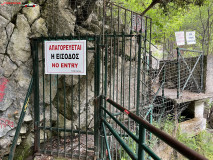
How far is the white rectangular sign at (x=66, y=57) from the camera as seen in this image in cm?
308

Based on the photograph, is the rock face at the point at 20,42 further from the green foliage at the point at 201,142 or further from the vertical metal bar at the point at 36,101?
the green foliage at the point at 201,142

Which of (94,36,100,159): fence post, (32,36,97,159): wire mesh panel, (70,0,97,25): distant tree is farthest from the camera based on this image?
(70,0,97,25): distant tree

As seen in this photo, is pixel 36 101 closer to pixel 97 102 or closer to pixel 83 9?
pixel 97 102

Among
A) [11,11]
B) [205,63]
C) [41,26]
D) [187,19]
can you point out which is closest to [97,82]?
[41,26]

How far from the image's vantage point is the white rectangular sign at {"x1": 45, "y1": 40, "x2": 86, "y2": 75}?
3080mm

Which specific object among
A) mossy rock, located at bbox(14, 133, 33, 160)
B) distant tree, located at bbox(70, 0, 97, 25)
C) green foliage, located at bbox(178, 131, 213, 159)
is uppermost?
distant tree, located at bbox(70, 0, 97, 25)

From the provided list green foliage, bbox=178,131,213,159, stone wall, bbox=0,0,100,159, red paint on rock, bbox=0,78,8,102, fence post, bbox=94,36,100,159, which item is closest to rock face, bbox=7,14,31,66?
stone wall, bbox=0,0,100,159

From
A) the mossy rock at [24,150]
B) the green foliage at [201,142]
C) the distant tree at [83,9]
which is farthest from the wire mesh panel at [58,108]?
the green foliage at [201,142]

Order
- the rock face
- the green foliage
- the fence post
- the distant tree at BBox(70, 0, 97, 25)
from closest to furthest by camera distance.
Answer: the fence post → the rock face → the distant tree at BBox(70, 0, 97, 25) → the green foliage

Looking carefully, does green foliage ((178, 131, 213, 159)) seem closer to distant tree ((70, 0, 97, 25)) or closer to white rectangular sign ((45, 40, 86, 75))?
white rectangular sign ((45, 40, 86, 75))

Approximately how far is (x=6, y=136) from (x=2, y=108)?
563 millimetres

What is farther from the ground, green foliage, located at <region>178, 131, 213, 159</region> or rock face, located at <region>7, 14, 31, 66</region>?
rock face, located at <region>7, 14, 31, 66</region>

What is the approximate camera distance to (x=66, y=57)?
10.3 feet

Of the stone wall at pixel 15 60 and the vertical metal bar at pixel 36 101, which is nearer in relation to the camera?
the stone wall at pixel 15 60
